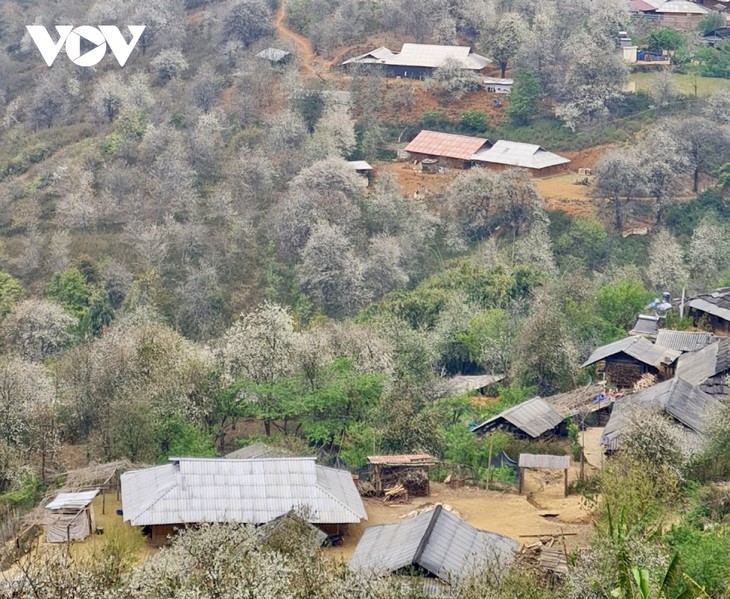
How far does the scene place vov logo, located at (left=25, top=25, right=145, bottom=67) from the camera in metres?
71.6

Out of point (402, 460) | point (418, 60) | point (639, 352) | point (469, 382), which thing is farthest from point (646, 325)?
point (418, 60)

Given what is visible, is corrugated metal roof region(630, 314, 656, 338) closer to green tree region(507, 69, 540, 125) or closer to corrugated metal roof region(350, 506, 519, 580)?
corrugated metal roof region(350, 506, 519, 580)

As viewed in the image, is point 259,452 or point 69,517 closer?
point 69,517

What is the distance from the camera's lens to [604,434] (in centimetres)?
3325

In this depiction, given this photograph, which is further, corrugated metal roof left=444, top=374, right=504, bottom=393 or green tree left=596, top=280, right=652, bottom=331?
green tree left=596, top=280, right=652, bottom=331

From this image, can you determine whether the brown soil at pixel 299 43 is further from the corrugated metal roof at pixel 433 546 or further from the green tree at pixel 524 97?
the corrugated metal roof at pixel 433 546

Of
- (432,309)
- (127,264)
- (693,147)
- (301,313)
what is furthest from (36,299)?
(693,147)

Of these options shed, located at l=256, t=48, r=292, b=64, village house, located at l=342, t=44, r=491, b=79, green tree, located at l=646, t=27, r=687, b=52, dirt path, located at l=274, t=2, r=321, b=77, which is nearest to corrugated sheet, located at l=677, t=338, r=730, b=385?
village house, located at l=342, t=44, r=491, b=79

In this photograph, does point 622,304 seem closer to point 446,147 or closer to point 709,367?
point 709,367

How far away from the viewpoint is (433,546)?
82.2 ft

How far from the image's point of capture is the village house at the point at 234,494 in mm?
28531

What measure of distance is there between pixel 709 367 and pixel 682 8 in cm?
3956

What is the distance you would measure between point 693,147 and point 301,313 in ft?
67.4

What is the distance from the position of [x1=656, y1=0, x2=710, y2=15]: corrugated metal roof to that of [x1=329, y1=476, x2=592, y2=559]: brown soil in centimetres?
4462
